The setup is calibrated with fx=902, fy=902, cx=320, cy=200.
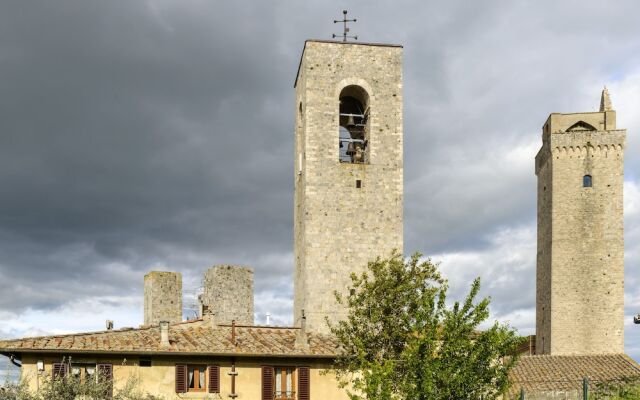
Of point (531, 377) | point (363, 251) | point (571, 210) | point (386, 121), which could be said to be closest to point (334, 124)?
point (386, 121)

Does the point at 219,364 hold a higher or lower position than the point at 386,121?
lower

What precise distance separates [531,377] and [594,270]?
1793 cm

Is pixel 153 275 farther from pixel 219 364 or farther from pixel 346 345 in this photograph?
pixel 346 345

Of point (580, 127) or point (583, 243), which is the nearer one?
point (583, 243)

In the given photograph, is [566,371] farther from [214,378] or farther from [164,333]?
[164,333]

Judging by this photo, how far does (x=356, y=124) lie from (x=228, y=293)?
7960mm

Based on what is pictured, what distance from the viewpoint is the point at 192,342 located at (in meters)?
27.1

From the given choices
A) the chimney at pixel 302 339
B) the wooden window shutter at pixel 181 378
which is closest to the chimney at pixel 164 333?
the wooden window shutter at pixel 181 378

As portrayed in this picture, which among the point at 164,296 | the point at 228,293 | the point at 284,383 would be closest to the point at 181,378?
the point at 284,383

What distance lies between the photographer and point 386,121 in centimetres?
3269

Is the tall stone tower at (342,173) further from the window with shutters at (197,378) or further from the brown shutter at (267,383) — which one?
the window with shutters at (197,378)

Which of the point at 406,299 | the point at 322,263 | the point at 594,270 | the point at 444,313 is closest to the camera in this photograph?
the point at 444,313

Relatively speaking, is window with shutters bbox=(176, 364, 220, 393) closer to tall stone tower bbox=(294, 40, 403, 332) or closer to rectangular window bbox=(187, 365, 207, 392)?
rectangular window bbox=(187, 365, 207, 392)

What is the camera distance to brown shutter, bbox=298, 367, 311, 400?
87.5 feet
